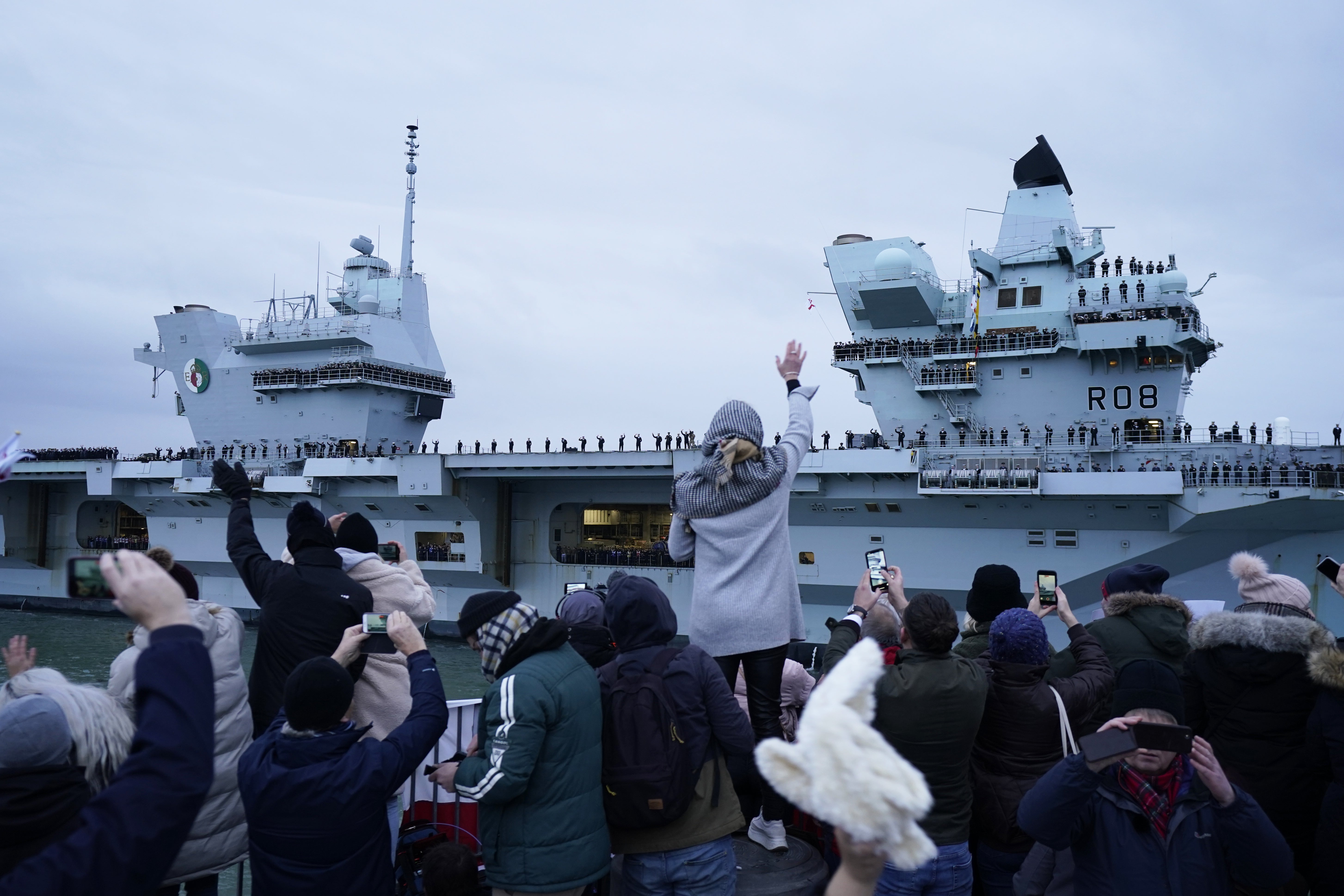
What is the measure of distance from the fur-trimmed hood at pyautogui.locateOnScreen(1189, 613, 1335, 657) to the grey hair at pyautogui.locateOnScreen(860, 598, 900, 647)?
117cm

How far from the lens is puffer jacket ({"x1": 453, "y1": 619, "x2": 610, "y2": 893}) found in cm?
265

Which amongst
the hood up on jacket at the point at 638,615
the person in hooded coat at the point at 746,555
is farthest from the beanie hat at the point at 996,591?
the hood up on jacket at the point at 638,615

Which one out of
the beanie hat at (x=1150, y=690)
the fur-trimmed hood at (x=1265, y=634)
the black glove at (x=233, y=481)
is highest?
the black glove at (x=233, y=481)

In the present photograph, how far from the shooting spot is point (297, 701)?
252 cm

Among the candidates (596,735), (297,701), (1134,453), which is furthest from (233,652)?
(1134,453)

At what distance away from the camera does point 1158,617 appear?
3740 mm

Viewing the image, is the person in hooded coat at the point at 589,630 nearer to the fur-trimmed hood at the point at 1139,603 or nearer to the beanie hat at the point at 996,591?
the beanie hat at the point at 996,591

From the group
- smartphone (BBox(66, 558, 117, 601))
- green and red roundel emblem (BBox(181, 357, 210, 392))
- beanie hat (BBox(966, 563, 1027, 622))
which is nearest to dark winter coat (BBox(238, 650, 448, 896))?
smartphone (BBox(66, 558, 117, 601))

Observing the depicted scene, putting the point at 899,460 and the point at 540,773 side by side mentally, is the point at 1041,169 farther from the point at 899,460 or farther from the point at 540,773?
the point at 540,773

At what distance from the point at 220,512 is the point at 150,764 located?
2426cm

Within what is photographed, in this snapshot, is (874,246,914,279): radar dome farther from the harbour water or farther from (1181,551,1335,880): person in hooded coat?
(1181,551,1335,880): person in hooded coat

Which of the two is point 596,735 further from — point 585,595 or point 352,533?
point 352,533

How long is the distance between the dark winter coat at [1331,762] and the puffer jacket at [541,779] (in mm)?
2443

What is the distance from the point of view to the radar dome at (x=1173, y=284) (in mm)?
16344
